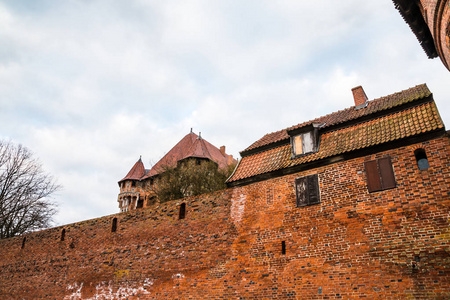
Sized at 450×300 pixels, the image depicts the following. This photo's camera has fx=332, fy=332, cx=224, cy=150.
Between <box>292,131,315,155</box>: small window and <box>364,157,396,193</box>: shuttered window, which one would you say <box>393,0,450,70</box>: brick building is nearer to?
<box>364,157,396,193</box>: shuttered window

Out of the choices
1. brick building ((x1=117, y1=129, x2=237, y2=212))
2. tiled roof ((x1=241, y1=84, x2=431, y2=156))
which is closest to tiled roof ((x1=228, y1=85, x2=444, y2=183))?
tiled roof ((x1=241, y1=84, x2=431, y2=156))

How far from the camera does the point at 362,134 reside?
9.90 meters

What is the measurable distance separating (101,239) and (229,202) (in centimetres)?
657

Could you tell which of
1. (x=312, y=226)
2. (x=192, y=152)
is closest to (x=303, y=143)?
(x=312, y=226)

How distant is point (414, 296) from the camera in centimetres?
737

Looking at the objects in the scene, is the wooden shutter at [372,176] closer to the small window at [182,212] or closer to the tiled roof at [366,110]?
the tiled roof at [366,110]

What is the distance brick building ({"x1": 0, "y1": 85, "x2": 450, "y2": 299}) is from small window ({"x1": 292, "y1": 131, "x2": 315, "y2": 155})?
4 cm

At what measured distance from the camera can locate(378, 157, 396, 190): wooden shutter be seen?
28.4ft

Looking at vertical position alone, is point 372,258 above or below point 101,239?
below

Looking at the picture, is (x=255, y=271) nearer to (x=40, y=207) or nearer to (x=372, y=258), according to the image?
(x=372, y=258)

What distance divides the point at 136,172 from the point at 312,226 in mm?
29908

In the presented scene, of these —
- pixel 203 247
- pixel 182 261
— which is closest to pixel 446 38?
pixel 203 247

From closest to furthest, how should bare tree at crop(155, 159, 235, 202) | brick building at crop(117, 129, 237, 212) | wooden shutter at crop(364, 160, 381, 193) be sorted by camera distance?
wooden shutter at crop(364, 160, 381, 193), bare tree at crop(155, 159, 235, 202), brick building at crop(117, 129, 237, 212)

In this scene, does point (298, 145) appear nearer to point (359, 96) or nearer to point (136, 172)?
point (359, 96)
